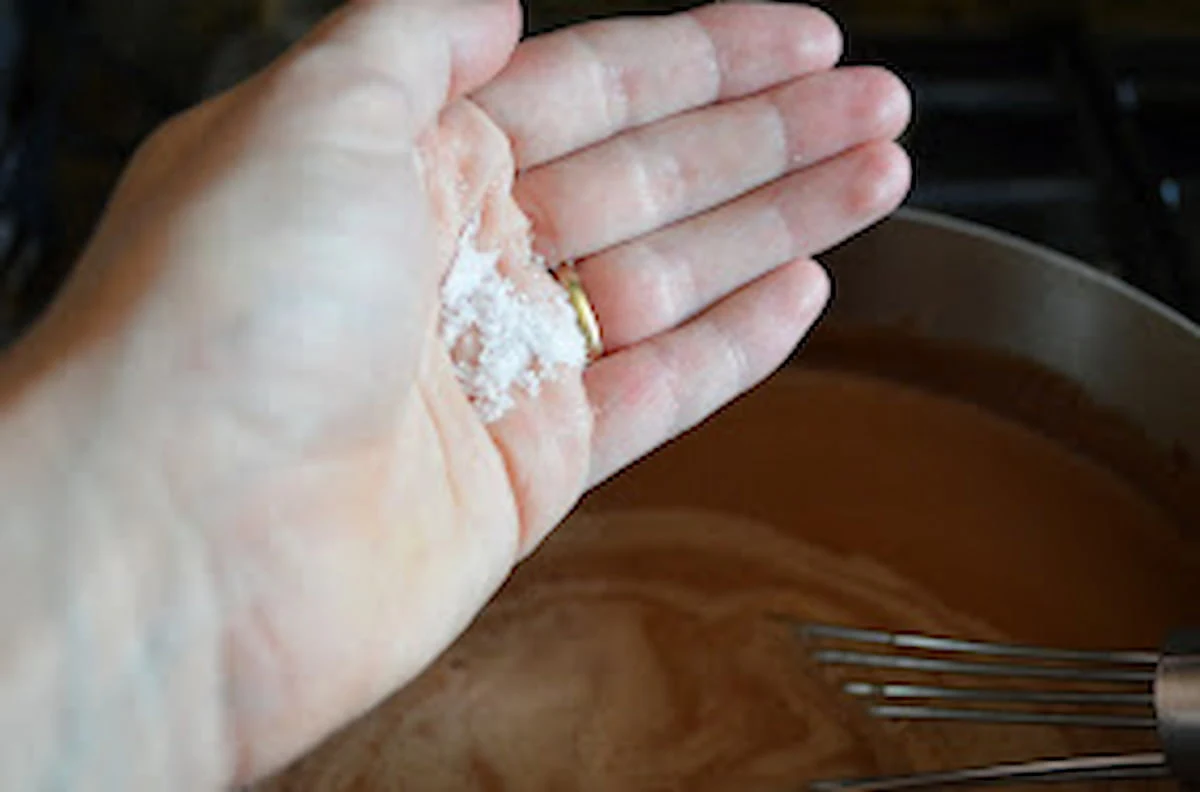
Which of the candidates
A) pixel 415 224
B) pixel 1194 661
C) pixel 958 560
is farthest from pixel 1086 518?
pixel 415 224

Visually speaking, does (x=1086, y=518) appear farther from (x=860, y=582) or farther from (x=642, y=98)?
(x=642, y=98)

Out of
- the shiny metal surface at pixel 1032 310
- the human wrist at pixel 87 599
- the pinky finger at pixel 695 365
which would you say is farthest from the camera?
the shiny metal surface at pixel 1032 310

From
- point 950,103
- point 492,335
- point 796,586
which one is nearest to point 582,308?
point 492,335

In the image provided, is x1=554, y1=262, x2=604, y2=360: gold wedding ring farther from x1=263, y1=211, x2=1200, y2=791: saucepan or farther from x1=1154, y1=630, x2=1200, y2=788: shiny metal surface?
x1=1154, y1=630, x2=1200, y2=788: shiny metal surface

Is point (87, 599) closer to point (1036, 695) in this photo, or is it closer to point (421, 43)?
point (421, 43)

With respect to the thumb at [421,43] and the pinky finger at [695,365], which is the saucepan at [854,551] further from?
the thumb at [421,43]

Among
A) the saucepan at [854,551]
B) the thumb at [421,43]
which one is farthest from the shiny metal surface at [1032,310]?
the thumb at [421,43]
